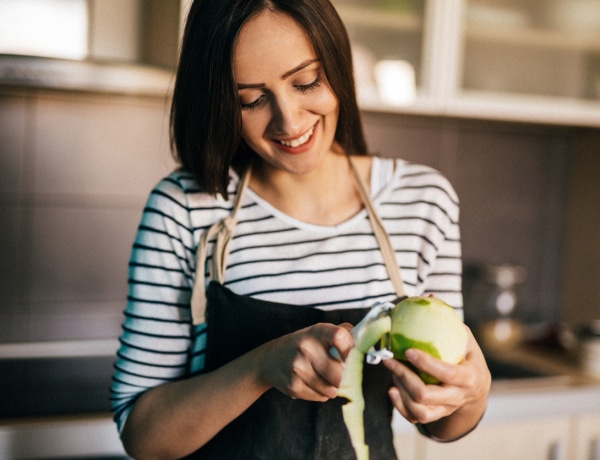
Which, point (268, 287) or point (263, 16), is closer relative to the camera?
point (263, 16)

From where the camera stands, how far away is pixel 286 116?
82 cm

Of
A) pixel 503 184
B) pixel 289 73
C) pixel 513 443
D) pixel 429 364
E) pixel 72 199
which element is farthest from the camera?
pixel 503 184

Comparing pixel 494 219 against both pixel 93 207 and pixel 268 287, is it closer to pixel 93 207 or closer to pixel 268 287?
pixel 93 207

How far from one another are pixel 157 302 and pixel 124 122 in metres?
1.06

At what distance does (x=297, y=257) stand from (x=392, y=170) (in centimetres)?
21

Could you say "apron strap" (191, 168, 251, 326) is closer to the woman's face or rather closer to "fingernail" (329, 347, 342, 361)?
the woman's face

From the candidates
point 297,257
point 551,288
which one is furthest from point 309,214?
point 551,288

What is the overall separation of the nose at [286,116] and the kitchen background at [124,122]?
0.73 metres

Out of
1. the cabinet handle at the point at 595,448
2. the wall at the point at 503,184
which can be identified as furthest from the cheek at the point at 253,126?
the cabinet handle at the point at 595,448

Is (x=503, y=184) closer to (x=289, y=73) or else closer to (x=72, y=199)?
(x=72, y=199)

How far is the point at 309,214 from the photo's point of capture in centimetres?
97

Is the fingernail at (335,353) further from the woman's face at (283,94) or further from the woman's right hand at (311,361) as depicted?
the woman's face at (283,94)

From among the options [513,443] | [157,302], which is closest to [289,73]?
[157,302]

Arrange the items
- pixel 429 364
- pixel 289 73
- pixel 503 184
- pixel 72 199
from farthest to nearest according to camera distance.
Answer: pixel 503 184, pixel 72 199, pixel 289 73, pixel 429 364
